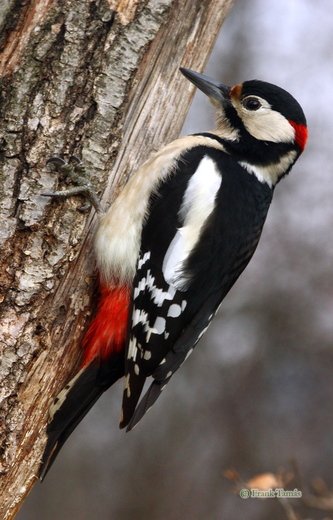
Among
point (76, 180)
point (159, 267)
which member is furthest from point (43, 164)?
point (159, 267)

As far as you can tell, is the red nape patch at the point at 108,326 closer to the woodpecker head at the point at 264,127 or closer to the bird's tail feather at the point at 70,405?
the bird's tail feather at the point at 70,405

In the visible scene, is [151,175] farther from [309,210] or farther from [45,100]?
[309,210]

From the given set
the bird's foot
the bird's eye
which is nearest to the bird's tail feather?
the bird's foot

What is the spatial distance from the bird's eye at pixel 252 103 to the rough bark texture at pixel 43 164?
2.07ft

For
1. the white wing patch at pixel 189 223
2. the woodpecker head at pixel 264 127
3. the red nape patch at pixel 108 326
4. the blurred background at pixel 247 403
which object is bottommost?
the blurred background at pixel 247 403

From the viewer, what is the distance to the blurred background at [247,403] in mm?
4598

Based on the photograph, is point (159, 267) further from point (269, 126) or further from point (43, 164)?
point (269, 126)

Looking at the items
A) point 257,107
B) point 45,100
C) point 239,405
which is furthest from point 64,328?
point 239,405

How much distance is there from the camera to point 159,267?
244 cm

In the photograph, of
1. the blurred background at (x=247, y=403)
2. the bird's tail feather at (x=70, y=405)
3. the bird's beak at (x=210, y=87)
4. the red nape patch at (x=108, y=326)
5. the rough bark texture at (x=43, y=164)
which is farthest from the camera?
the blurred background at (x=247, y=403)

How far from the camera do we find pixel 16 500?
7.24ft

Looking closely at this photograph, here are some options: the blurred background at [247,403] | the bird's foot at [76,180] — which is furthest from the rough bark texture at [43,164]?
the blurred background at [247,403]

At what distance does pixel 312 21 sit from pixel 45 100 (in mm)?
3671

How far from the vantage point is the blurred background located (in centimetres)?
460
